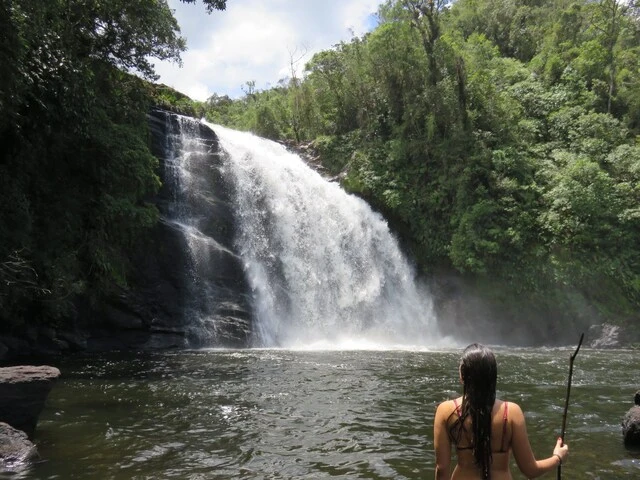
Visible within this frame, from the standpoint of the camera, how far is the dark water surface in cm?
570

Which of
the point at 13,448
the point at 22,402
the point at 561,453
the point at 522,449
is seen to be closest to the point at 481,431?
the point at 522,449

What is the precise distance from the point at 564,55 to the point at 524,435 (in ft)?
109

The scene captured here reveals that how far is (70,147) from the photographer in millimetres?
12750

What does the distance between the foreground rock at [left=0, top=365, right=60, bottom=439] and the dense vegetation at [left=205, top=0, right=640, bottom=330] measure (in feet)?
54.6

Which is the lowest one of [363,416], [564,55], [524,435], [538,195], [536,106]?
[363,416]

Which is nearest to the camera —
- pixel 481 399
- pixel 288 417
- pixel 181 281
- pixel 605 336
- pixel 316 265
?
pixel 481 399

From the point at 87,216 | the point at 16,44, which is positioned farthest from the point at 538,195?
the point at 16,44

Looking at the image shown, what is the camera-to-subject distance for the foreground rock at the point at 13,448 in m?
5.54

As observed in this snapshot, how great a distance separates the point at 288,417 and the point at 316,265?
11.9m

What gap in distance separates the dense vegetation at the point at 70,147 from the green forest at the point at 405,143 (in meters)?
0.05

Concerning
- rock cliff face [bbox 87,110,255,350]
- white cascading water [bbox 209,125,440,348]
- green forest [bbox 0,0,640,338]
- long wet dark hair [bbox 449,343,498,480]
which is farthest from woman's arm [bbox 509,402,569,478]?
rock cliff face [bbox 87,110,255,350]

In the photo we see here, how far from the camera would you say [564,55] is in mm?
30078

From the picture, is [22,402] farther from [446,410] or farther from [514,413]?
[514,413]

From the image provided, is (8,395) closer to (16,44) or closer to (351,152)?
(16,44)
